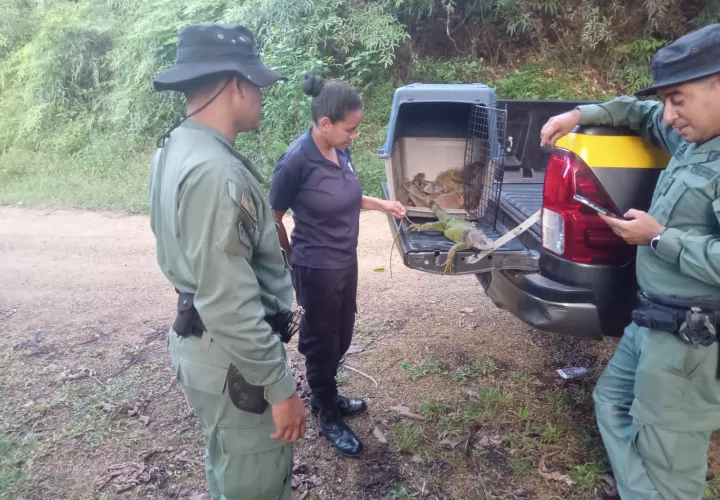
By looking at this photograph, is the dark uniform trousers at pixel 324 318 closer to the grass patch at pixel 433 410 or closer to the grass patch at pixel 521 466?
the grass patch at pixel 433 410

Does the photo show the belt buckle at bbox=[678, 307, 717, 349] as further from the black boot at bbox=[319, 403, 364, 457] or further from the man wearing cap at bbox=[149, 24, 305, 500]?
the black boot at bbox=[319, 403, 364, 457]

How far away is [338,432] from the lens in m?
2.94

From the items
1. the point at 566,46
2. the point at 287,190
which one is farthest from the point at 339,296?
the point at 566,46

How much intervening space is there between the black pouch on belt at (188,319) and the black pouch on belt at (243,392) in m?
0.17

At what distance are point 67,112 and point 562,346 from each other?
1054 centimetres

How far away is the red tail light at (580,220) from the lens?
8.30 ft

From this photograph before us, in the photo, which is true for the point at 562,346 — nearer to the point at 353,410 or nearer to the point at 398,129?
the point at 353,410

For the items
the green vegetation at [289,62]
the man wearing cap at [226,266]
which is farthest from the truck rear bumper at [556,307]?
the green vegetation at [289,62]

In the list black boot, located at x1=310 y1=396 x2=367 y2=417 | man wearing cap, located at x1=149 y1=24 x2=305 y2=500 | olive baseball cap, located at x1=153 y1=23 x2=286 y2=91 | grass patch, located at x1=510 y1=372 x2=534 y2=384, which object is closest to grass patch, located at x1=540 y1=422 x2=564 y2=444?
Answer: grass patch, located at x1=510 y1=372 x2=534 y2=384

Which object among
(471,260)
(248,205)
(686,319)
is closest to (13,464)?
(248,205)

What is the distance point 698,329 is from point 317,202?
5.48 feet

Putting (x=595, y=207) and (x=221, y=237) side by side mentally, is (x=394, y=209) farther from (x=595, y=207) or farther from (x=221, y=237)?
→ (x=221, y=237)

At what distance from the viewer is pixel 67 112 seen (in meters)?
10.8

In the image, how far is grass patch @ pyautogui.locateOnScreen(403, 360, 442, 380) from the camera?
357cm
